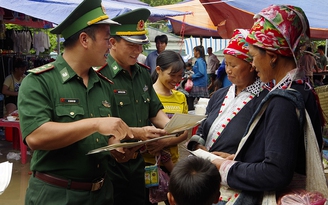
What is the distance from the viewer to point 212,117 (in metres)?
2.78

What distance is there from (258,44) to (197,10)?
1176 centimetres

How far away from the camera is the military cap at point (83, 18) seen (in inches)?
→ 95.8

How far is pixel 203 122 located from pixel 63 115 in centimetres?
100

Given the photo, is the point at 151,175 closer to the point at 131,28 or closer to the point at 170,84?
the point at 170,84

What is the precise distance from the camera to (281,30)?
208cm

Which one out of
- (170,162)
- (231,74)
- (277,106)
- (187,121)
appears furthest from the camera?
Result: (170,162)

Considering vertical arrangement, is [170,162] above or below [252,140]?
below

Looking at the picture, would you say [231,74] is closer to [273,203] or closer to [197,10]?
[273,203]

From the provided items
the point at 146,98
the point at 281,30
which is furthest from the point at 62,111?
the point at 281,30

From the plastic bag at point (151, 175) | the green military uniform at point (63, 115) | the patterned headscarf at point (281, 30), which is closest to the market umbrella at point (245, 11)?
the plastic bag at point (151, 175)

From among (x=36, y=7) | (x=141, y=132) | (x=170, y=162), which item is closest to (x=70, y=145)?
(x=141, y=132)

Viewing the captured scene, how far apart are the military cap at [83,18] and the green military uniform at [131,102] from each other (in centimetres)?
71

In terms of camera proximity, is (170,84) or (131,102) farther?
(170,84)

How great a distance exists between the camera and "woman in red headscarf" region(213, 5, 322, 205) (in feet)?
6.30
